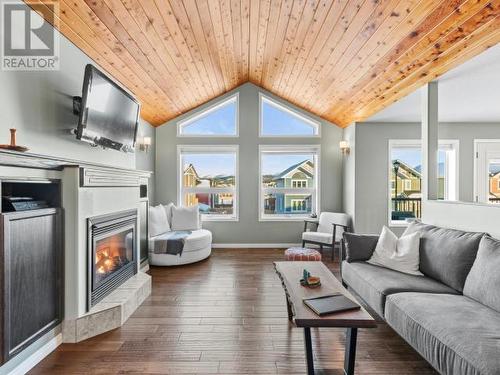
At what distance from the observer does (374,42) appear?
269cm

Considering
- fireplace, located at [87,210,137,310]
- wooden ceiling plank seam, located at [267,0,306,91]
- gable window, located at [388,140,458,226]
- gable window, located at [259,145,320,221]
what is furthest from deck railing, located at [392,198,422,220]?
fireplace, located at [87,210,137,310]

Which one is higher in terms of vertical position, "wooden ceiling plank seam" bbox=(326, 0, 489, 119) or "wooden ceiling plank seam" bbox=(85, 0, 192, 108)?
"wooden ceiling plank seam" bbox=(85, 0, 192, 108)

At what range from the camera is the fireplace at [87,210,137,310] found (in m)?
2.45

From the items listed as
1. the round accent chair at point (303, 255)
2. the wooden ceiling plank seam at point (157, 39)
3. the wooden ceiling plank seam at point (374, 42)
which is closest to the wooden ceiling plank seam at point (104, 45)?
the wooden ceiling plank seam at point (157, 39)

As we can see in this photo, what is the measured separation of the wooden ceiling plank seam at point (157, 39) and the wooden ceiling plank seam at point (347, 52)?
175cm

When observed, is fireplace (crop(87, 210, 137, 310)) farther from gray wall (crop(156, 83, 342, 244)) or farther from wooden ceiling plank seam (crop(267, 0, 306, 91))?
wooden ceiling plank seam (crop(267, 0, 306, 91))

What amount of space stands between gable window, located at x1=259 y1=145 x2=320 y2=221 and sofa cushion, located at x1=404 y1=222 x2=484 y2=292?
3.00 metres

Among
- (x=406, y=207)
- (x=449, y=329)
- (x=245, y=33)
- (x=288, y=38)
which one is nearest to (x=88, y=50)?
(x=245, y=33)

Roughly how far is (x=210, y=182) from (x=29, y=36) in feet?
12.2

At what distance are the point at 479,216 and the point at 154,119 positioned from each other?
4.80 metres

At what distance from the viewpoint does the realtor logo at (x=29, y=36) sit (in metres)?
1.94

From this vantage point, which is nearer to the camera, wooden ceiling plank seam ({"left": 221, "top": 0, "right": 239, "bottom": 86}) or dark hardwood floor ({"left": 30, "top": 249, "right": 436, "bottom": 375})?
dark hardwood floor ({"left": 30, "top": 249, "right": 436, "bottom": 375})

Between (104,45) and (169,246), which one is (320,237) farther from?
(104,45)

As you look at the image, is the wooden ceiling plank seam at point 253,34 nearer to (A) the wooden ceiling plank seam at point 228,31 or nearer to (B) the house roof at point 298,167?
(A) the wooden ceiling plank seam at point 228,31
